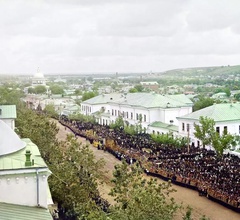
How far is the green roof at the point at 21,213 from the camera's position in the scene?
48.9 feet

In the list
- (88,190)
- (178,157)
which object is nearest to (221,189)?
(88,190)

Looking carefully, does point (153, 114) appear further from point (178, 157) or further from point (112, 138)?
point (178, 157)

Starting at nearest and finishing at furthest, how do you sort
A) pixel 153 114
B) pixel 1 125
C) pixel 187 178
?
pixel 1 125
pixel 187 178
pixel 153 114

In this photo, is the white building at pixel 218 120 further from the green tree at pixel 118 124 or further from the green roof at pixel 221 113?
the green tree at pixel 118 124

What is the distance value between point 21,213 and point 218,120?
123 feet

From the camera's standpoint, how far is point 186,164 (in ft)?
121

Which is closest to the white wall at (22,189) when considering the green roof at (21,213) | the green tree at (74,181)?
the green roof at (21,213)

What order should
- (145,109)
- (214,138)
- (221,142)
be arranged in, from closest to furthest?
(221,142)
(214,138)
(145,109)

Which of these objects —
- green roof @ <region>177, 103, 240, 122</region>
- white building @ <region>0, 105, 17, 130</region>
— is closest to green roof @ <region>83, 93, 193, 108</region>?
green roof @ <region>177, 103, 240, 122</region>

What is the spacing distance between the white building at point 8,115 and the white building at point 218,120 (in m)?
19.9

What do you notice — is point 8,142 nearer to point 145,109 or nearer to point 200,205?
point 200,205

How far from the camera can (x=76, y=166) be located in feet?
78.7

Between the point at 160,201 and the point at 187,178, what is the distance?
16.7 meters

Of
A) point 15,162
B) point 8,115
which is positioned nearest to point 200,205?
point 15,162
